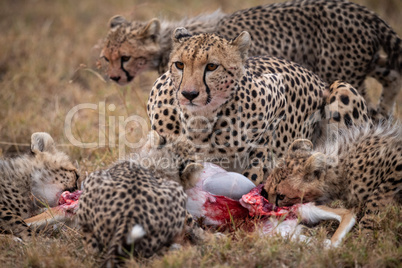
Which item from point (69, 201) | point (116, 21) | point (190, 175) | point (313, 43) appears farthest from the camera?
point (116, 21)

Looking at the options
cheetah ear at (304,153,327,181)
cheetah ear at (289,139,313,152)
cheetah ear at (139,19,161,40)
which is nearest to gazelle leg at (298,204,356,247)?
cheetah ear at (304,153,327,181)

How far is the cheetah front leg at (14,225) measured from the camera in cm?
357

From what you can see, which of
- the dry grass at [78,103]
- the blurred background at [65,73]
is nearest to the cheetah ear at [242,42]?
the dry grass at [78,103]

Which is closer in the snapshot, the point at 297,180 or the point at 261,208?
the point at 261,208

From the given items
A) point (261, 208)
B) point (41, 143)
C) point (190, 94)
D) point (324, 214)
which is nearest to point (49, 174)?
point (41, 143)

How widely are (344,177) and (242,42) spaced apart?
1.24 meters

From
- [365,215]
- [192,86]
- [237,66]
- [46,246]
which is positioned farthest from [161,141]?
[365,215]

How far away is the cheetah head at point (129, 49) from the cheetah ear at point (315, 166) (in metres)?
2.58

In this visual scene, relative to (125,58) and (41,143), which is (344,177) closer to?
(41,143)

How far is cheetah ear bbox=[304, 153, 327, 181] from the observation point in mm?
3707

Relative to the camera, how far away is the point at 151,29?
5.68 m

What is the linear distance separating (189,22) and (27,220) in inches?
131

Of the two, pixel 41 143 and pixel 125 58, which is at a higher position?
pixel 125 58

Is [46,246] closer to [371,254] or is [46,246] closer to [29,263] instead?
[29,263]
